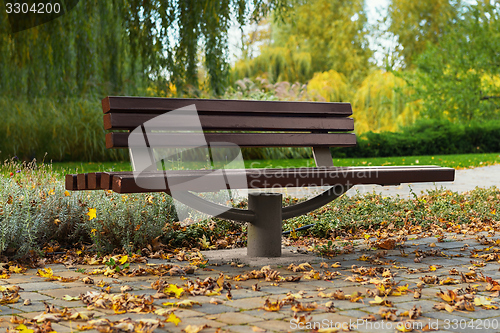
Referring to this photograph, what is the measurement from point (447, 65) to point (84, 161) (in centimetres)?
1531

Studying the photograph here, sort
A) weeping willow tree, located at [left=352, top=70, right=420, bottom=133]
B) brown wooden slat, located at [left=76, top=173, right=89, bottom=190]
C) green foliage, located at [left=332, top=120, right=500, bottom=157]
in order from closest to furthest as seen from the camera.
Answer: brown wooden slat, located at [left=76, top=173, right=89, bottom=190]
green foliage, located at [left=332, top=120, right=500, bottom=157]
weeping willow tree, located at [left=352, top=70, right=420, bottom=133]

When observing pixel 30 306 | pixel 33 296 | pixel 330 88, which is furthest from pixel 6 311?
pixel 330 88

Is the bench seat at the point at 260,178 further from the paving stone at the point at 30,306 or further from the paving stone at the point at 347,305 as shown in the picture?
the paving stone at the point at 347,305

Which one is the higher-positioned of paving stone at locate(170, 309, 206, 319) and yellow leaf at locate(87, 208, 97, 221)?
yellow leaf at locate(87, 208, 97, 221)

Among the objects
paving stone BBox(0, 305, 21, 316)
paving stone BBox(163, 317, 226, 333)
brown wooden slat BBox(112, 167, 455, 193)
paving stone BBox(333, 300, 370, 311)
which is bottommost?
paving stone BBox(333, 300, 370, 311)

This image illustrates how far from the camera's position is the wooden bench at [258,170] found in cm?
304

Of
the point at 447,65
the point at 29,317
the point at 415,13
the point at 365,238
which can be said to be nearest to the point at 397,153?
the point at 447,65

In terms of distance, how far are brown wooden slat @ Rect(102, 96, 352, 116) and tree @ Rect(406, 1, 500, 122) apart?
16935mm

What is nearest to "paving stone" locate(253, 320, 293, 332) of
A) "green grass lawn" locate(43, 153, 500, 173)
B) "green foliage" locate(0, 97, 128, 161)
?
"green grass lawn" locate(43, 153, 500, 173)

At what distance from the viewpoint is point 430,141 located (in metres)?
17.3

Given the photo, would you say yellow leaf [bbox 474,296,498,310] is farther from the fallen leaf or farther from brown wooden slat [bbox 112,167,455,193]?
the fallen leaf

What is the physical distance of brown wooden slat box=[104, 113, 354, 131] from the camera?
141 inches

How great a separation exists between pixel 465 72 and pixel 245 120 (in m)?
18.0

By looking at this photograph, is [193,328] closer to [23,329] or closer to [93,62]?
[23,329]
